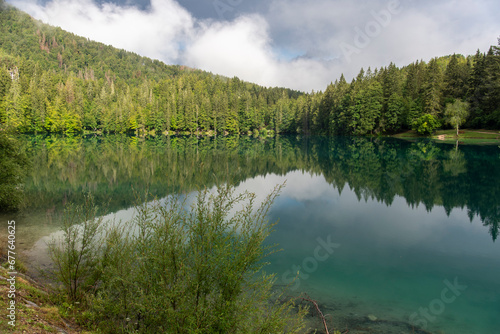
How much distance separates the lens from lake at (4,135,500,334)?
988 centimetres

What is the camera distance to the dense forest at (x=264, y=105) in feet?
226

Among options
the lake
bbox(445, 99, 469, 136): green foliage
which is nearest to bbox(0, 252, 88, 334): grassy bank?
the lake

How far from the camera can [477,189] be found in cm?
2681

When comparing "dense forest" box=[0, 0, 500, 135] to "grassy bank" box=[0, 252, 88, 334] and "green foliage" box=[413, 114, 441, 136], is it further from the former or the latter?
"grassy bank" box=[0, 252, 88, 334]

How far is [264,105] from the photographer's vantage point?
431 feet

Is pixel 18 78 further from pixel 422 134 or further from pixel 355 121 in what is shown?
pixel 422 134

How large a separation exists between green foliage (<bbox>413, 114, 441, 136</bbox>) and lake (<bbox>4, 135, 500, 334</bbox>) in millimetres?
33100

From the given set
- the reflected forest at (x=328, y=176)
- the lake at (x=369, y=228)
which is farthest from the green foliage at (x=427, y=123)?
the lake at (x=369, y=228)

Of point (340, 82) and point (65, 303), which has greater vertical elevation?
point (340, 82)

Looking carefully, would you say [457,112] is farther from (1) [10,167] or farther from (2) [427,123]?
(1) [10,167]

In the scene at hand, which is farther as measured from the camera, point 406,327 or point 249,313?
point 406,327

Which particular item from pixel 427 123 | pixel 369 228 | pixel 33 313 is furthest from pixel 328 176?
pixel 427 123

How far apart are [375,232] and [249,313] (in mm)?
14262

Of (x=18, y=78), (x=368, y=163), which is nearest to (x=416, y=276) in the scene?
(x=368, y=163)
